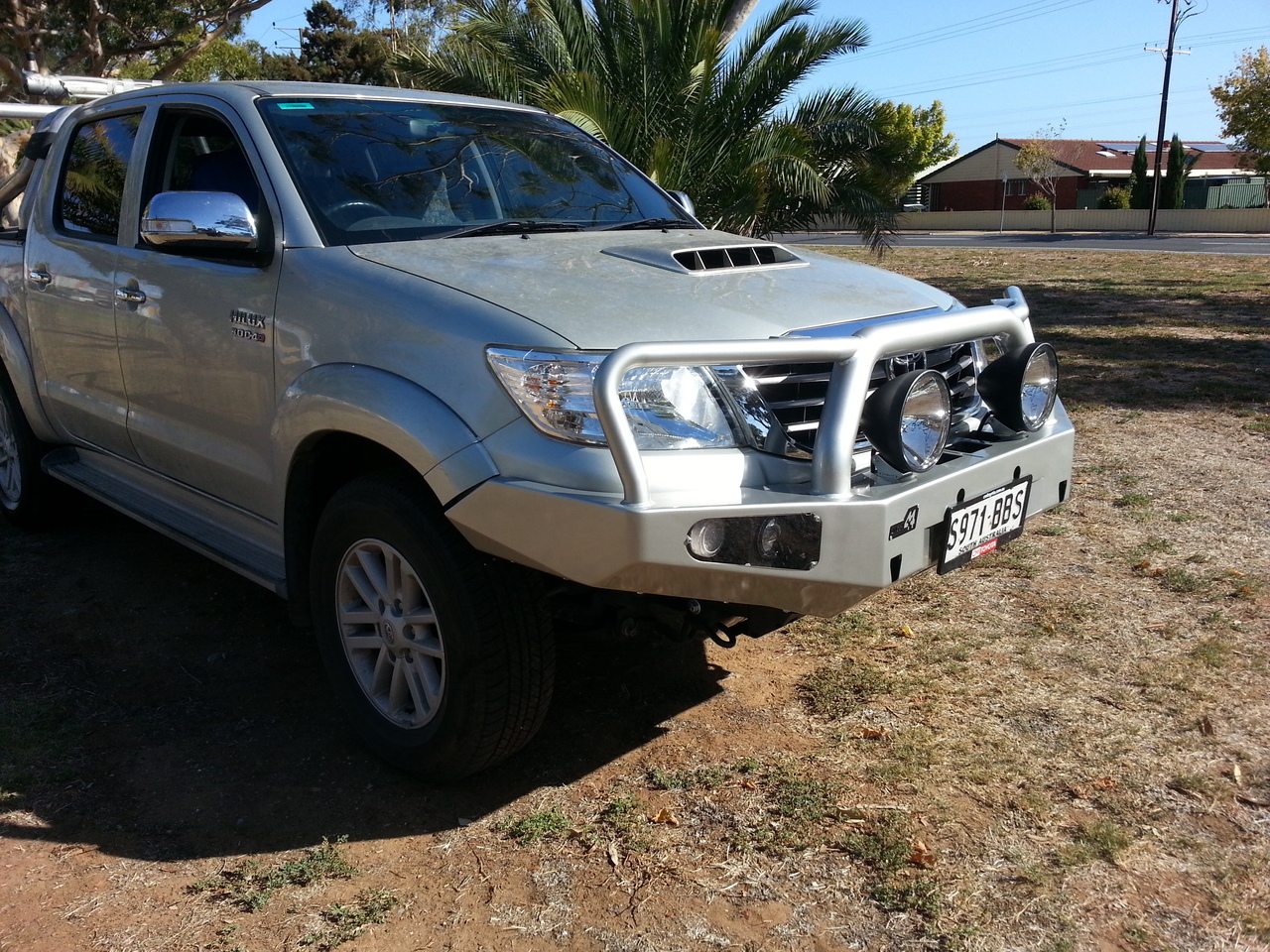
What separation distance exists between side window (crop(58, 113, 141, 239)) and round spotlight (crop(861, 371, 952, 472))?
3.07 m

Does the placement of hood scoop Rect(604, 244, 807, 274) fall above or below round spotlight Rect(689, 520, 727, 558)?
above

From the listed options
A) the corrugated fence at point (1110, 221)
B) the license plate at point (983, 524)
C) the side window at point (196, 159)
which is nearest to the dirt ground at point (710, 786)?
the license plate at point (983, 524)

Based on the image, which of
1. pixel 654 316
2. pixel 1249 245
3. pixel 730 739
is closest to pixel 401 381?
pixel 654 316

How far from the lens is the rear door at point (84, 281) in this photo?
428 centimetres

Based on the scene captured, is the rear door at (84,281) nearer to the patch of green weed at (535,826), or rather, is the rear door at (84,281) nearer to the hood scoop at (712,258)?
the hood scoop at (712,258)

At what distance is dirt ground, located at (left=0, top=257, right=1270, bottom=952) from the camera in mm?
2596

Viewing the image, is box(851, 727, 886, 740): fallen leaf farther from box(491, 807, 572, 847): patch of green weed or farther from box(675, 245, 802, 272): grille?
box(675, 245, 802, 272): grille

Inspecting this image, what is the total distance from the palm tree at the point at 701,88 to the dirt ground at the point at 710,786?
6668 millimetres

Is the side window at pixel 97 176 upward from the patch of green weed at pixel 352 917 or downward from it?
upward

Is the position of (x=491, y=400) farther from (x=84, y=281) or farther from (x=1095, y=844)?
(x=84, y=281)

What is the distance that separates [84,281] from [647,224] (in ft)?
7.25

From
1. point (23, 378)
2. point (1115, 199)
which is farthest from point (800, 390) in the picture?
point (1115, 199)

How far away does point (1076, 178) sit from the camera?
196ft

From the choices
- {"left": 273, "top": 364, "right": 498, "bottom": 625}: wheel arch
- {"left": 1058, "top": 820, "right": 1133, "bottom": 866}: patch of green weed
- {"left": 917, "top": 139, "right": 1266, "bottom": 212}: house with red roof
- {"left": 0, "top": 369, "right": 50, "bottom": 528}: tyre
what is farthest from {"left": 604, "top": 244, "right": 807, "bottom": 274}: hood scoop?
{"left": 917, "top": 139, "right": 1266, "bottom": 212}: house with red roof
